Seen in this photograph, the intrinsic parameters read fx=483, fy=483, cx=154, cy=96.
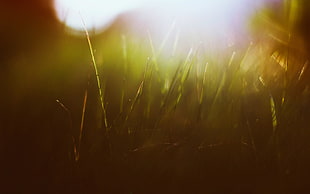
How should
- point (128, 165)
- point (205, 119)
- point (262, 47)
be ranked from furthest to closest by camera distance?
1. point (262, 47)
2. point (205, 119)
3. point (128, 165)

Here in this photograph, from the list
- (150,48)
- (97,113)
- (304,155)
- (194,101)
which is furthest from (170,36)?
(304,155)

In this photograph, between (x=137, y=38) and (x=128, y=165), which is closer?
(x=128, y=165)

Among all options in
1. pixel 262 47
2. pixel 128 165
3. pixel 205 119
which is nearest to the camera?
pixel 128 165

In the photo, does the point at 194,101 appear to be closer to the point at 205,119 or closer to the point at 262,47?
the point at 205,119

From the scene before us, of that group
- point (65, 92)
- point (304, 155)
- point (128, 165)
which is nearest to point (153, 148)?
point (128, 165)

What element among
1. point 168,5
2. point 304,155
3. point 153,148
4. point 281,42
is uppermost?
point 168,5

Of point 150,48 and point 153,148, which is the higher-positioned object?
point 150,48
